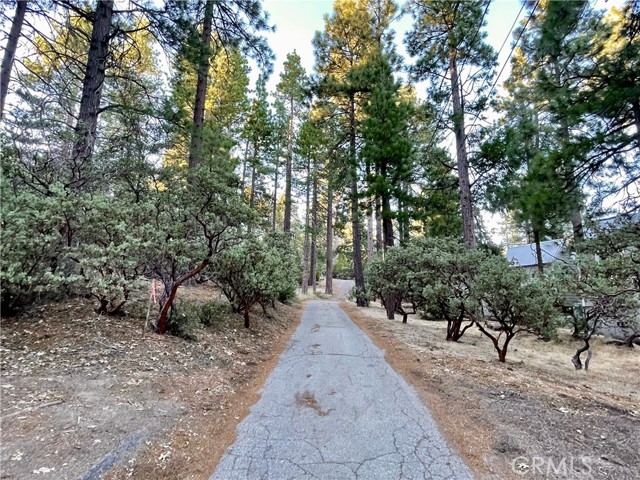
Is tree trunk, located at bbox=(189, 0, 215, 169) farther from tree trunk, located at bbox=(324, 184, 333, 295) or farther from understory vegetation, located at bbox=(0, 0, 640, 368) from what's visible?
tree trunk, located at bbox=(324, 184, 333, 295)

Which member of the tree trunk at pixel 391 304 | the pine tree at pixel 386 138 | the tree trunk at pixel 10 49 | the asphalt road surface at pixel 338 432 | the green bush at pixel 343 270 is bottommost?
the asphalt road surface at pixel 338 432

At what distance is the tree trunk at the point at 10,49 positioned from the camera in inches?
198

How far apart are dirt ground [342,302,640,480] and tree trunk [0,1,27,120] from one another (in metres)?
7.71

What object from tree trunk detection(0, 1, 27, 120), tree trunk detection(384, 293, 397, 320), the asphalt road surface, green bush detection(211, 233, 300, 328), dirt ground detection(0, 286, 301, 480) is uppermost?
tree trunk detection(0, 1, 27, 120)

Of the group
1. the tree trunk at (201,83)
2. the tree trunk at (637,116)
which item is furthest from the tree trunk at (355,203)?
the tree trunk at (637,116)

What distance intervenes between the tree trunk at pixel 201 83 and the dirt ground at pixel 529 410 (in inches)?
223

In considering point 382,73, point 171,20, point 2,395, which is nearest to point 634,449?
point 2,395

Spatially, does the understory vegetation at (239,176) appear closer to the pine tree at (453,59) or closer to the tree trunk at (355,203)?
the pine tree at (453,59)

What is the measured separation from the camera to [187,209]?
15.2 ft

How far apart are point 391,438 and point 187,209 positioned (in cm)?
386

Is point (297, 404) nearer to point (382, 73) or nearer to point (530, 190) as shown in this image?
point (530, 190)

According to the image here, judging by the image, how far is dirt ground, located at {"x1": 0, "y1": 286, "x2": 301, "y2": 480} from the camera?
2.24m

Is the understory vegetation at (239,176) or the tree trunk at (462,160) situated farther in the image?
the tree trunk at (462,160)

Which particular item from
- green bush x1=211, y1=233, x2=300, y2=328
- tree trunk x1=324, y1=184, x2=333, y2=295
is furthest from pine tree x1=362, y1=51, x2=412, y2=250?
tree trunk x1=324, y1=184, x2=333, y2=295
